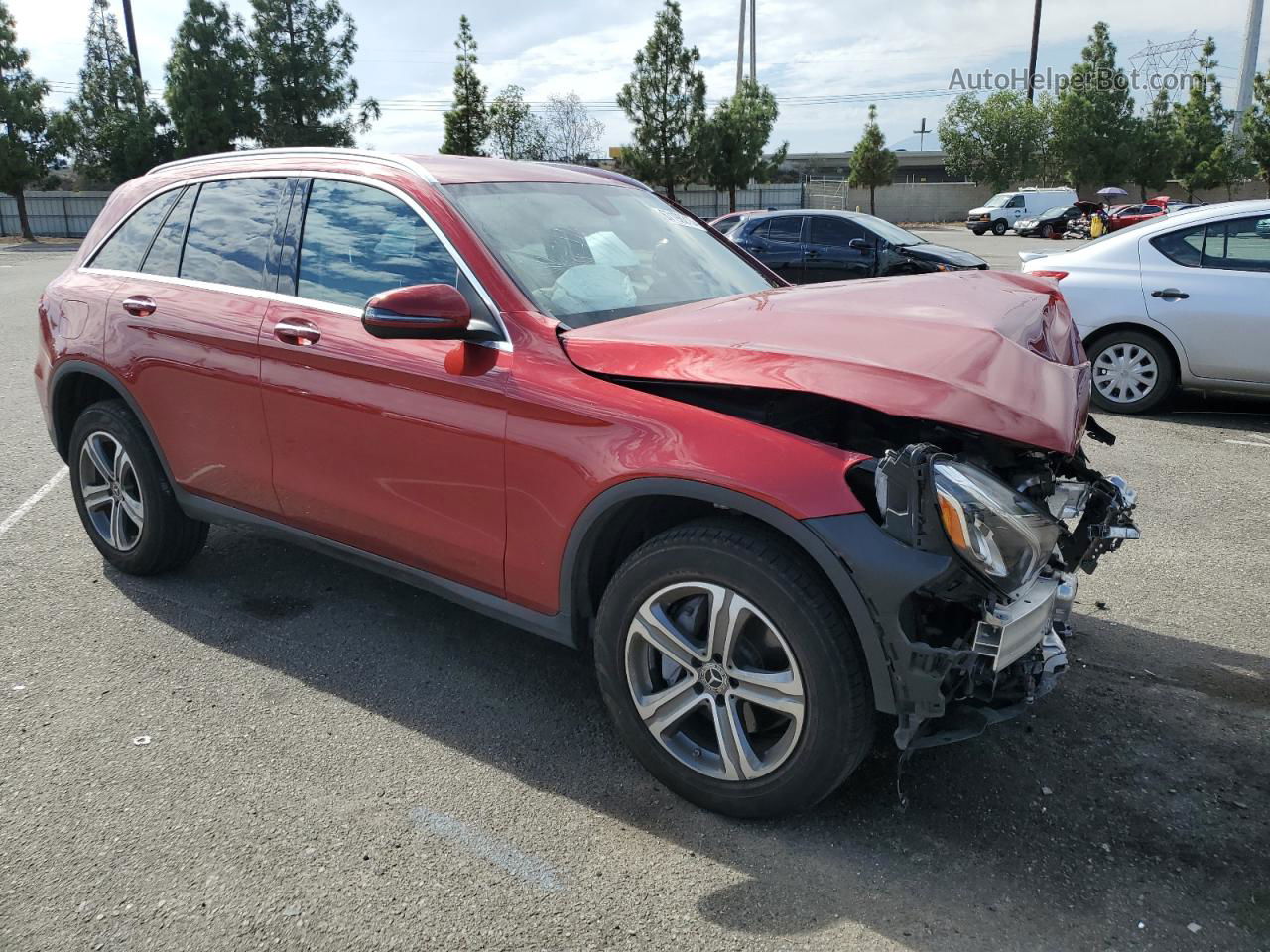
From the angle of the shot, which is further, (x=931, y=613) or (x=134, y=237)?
(x=134, y=237)

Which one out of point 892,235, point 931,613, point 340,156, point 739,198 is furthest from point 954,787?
point 739,198

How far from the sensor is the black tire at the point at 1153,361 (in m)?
7.62

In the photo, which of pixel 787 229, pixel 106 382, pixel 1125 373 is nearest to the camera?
pixel 106 382

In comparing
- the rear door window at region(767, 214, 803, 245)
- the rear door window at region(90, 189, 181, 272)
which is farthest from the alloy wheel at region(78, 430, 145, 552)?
the rear door window at region(767, 214, 803, 245)

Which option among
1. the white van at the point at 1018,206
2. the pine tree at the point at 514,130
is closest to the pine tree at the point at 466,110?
the pine tree at the point at 514,130

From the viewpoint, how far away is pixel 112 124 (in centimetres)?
4147

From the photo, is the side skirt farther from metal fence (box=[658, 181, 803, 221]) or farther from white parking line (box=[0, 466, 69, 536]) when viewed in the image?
metal fence (box=[658, 181, 803, 221])

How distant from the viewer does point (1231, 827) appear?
2732 millimetres

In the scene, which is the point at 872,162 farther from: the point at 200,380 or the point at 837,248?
the point at 200,380

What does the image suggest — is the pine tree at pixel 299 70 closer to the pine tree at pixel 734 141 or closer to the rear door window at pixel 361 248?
the pine tree at pixel 734 141

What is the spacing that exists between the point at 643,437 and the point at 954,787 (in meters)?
1.40

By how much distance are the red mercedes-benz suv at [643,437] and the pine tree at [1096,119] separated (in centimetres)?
5927

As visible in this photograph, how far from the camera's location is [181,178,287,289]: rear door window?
→ 3.79m

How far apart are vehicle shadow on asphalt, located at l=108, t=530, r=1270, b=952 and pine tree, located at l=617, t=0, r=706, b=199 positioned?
3955cm
